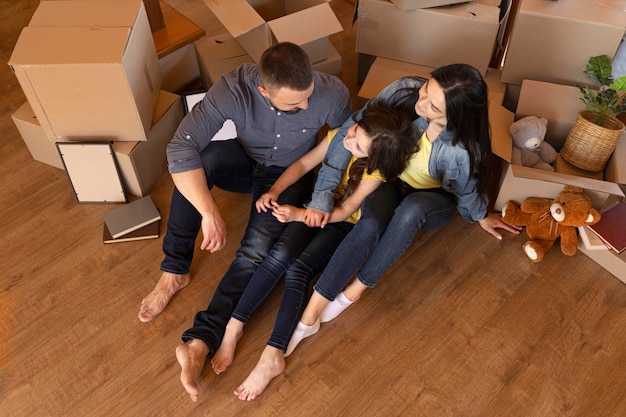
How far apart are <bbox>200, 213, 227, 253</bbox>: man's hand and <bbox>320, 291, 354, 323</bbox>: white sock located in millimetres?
361

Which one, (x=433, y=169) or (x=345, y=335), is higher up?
(x=433, y=169)

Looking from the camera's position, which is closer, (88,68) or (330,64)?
(88,68)

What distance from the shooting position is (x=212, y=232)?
152 centimetres

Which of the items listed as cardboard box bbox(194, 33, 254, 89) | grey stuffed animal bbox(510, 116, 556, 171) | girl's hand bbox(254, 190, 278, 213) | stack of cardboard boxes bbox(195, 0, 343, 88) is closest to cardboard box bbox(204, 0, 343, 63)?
stack of cardboard boxes bbox(195, 0, 343, 88)

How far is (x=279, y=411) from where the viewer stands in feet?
4.81

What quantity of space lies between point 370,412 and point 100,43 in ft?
4.27

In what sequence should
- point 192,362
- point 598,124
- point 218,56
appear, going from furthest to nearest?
point 218,56 → point 598,124 → point 192,362

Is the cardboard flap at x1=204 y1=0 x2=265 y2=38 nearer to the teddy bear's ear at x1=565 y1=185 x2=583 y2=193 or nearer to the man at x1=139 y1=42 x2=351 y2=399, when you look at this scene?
the man at x1=139 y1=42 x2=351 y2=399

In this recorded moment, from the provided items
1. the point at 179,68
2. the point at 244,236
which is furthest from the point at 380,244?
the point at 179,68

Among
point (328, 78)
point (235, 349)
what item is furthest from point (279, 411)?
point (328, 78)

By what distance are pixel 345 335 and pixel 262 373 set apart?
0.27 metres

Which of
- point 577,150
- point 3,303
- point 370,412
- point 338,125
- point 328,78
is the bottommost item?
point 370,412

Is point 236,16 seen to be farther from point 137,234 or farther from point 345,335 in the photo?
point 345,335

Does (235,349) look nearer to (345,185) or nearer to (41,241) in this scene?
(345,185)
